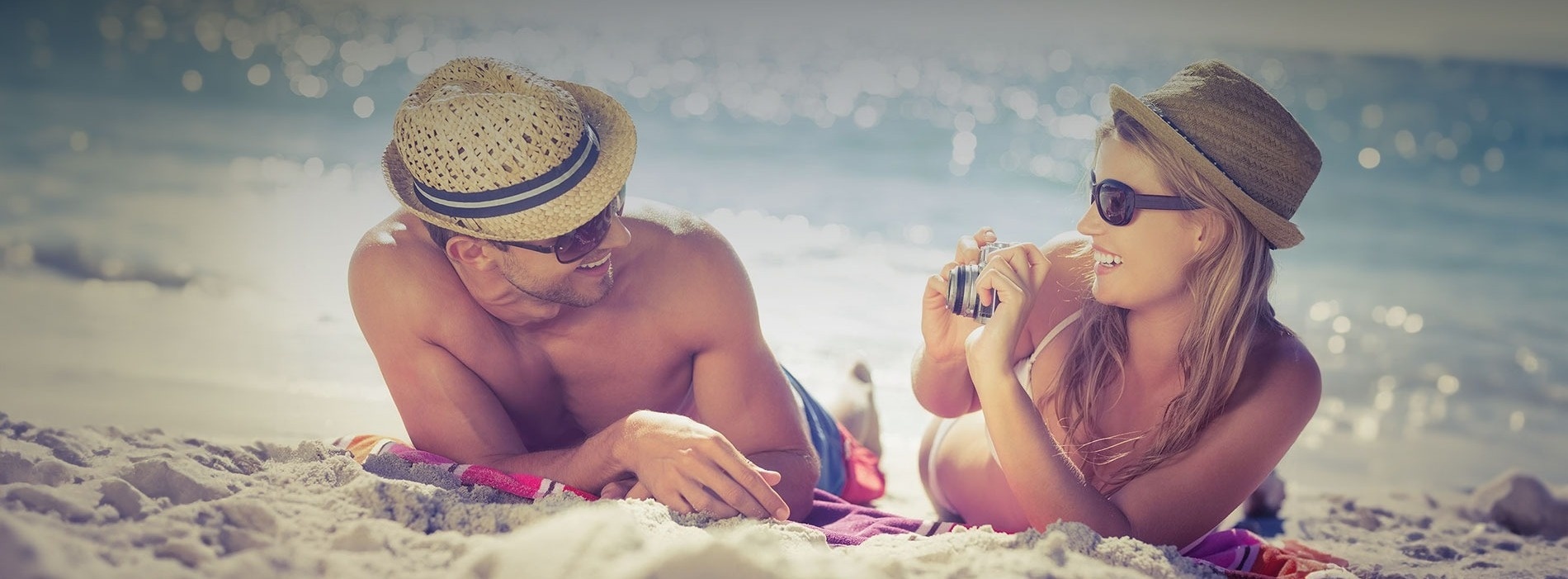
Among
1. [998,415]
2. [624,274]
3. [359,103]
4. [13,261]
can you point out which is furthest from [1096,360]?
[359,103]

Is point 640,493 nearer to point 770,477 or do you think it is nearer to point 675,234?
point 770,477

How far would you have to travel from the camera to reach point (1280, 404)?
262 centimetres

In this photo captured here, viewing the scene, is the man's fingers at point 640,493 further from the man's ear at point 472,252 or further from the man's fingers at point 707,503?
the man's ear at point 472,252

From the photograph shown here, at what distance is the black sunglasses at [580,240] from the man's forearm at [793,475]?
708 mm

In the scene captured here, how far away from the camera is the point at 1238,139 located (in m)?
2.60

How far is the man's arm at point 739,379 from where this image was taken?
311cm

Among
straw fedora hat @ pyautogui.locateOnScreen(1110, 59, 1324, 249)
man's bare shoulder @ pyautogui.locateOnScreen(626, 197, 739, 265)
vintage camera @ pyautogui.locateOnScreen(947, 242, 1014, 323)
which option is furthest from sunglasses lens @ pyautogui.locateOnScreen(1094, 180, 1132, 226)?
man's bare shoulder @ pyautogui.locateOnScreen(626, 197, 739, 265)

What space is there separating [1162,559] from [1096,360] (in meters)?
0.65

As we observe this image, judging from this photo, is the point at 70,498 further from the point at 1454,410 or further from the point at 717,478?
the point at 1454,410

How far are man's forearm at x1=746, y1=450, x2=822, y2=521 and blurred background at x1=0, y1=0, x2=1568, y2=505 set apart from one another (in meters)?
1.05

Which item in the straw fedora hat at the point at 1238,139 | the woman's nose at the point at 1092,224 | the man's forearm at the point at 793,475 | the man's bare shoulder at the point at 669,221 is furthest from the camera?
the man's bare shoulder at the point at 669,221

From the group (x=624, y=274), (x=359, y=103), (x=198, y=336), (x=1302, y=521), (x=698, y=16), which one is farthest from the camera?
(x=698, y=16)

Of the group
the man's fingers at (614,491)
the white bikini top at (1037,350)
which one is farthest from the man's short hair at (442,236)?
the white bikini top at (1037,350)

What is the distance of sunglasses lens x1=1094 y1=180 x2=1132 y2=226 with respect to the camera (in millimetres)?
2668
